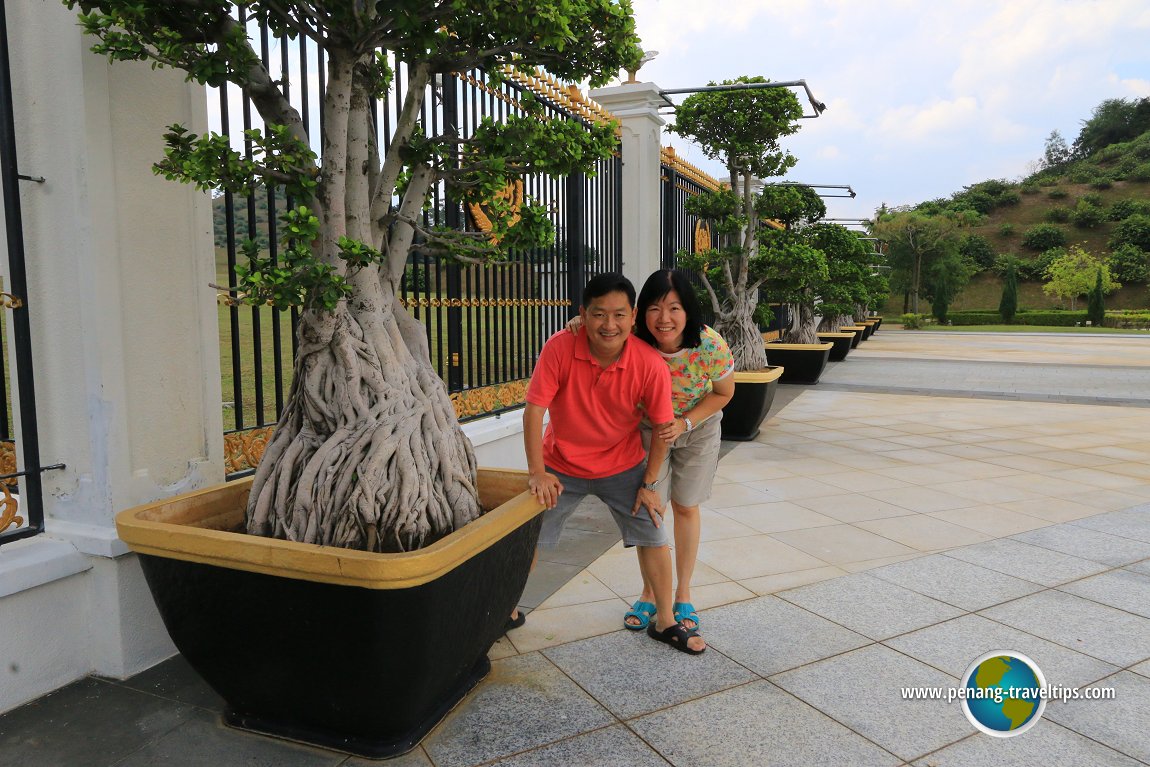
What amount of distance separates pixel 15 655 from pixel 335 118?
192 centimetres

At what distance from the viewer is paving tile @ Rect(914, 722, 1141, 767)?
6.86 feet

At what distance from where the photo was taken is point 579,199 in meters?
6.41

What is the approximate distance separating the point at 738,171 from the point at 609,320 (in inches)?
255

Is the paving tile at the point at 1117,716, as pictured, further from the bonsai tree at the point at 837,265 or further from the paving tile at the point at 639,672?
the bonsai tree at the point at 837,265

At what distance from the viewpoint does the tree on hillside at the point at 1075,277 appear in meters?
45.7

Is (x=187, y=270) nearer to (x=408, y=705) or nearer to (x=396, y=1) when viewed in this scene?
(x=396, y=1)

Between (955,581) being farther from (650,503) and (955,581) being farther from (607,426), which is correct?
(607,426)

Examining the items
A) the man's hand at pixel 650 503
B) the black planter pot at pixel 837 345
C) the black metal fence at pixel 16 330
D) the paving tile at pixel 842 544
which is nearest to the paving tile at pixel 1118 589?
the paving tile at pixel 842 544

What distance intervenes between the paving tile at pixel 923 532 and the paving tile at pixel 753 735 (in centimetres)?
200

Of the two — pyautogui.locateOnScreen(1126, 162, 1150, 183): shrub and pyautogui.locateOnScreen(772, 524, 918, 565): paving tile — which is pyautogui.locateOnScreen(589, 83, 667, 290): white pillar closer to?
pyautogui.locateOnScreen(772, 524, 918, 565): paving tile

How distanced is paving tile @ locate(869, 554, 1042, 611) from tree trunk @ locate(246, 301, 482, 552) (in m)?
2.16

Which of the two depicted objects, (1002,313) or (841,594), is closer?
(841,594)

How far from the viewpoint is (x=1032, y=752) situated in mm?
2139

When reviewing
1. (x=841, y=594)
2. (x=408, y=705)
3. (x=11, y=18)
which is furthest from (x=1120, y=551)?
(x=11, y=18)
